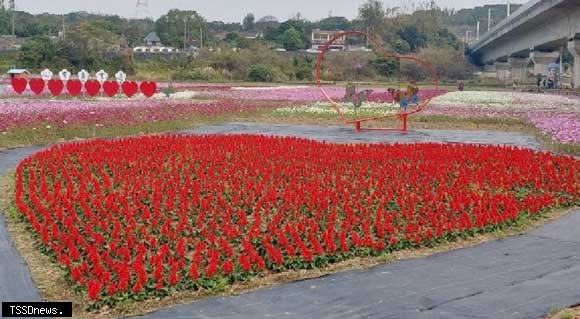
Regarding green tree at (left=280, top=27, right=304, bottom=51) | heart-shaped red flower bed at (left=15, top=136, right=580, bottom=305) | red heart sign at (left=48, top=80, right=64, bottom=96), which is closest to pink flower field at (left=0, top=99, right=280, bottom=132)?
heart-shaped red flower bed at (left=15, top=136, right=580, bottom=305)

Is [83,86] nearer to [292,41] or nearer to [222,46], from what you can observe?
[222,46]

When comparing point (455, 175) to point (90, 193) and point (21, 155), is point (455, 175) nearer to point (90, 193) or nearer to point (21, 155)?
point (90, 193)

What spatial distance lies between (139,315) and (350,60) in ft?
190

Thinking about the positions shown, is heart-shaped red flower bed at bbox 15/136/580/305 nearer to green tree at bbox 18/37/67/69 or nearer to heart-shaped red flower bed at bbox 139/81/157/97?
heart-shaped red flower bed at bbox 139/81/157/97

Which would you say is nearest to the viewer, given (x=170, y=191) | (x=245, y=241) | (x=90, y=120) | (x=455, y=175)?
(x=245, y=241)

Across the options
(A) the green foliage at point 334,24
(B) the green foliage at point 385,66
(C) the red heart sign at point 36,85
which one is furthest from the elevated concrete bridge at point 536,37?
(A) the green foliage at point 334,24

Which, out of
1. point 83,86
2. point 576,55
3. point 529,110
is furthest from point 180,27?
point 529,110

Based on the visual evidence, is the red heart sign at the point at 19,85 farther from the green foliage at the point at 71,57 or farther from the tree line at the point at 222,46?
the green foliage at the point at 71,57

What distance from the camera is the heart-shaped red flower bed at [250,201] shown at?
724cm

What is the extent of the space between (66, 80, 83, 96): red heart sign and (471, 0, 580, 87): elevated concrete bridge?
25.4 m

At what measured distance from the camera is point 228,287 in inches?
260

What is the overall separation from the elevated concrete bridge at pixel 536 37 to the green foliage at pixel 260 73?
20.0 metres

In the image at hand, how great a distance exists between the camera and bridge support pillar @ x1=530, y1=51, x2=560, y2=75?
201ft

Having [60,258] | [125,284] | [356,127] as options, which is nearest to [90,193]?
[60,258]
